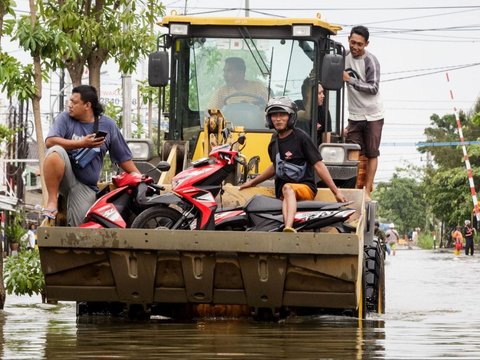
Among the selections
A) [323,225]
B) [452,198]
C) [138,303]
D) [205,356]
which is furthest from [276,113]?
[452,198]

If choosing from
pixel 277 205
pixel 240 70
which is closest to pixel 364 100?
pixel 240 70

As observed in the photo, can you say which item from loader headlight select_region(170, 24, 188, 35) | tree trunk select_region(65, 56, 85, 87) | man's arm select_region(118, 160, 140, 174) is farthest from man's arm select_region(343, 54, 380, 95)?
tree trunk select_region(65, 56, 85, 87)

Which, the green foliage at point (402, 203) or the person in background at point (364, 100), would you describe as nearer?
the person in background at point (364, 100)

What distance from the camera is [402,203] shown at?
129 meters

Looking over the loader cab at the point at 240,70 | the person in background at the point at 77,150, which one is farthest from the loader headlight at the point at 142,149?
the person in background at the point at 77,150

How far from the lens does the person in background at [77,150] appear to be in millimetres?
11891

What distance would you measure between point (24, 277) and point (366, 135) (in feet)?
15.3

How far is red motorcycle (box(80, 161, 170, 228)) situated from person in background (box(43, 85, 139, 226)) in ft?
0.64

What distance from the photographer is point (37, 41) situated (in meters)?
16.4

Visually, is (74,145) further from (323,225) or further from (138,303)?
(323,225)

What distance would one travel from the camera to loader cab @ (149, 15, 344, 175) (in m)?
14.2

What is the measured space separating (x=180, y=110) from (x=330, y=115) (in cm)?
163

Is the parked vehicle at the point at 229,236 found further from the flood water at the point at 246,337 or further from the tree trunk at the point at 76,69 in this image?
the tree trunk at the point at 76,69

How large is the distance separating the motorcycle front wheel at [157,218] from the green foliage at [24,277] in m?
5.06
